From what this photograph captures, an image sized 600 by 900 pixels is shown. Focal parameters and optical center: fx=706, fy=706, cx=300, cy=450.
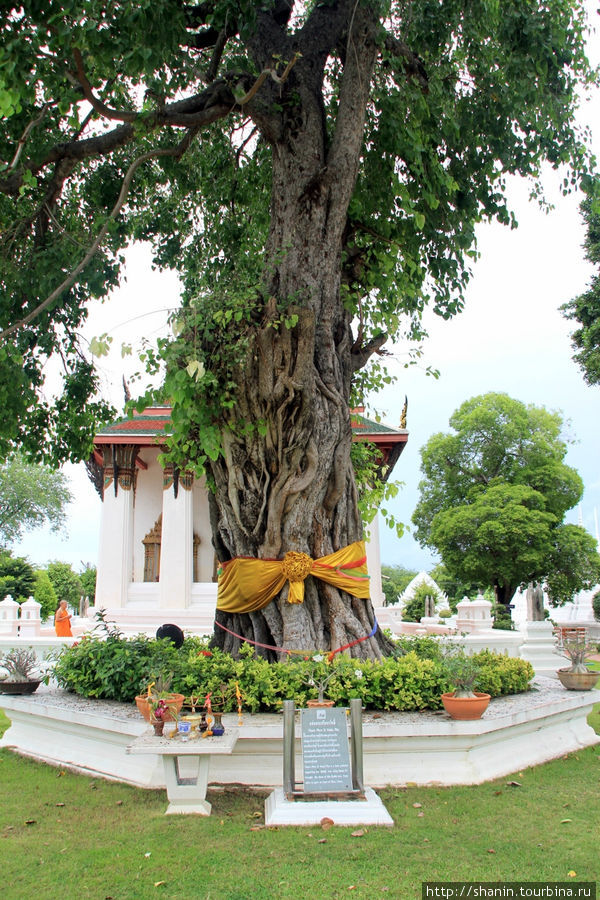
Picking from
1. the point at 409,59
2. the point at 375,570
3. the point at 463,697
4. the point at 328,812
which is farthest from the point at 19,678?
the point at 375,570

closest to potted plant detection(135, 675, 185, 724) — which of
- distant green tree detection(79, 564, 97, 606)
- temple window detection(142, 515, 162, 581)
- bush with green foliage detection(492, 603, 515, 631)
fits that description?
temple window detection(142, 515, 162, 581)

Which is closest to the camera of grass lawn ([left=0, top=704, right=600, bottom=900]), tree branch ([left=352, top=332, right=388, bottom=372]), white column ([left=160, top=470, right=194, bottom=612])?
grass lawn ([left=0, top=704, right=600, bottom=900])

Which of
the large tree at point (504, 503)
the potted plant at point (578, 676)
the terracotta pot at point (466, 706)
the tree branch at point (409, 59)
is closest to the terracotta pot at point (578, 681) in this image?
the potted plant at point (578, 676)

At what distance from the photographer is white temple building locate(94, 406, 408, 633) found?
17.8 meters

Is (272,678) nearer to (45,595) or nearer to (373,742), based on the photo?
(373,742)

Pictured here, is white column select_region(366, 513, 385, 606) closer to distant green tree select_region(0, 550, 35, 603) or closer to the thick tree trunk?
the thick tree trunk

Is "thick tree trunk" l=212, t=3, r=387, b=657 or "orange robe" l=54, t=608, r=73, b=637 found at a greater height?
"thick tree trunk" l=212, t=3, r=387, b=657

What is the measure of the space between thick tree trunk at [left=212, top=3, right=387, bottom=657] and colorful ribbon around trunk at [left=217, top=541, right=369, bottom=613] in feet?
0.39

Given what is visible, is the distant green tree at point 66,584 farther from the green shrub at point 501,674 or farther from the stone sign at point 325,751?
the stone sign at point 325,751

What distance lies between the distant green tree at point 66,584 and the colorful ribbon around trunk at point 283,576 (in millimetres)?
24389

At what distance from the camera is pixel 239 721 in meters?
5.46

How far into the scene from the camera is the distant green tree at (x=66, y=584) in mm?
29905

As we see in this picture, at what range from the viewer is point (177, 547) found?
18.4 m

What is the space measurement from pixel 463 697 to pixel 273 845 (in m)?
2.14
